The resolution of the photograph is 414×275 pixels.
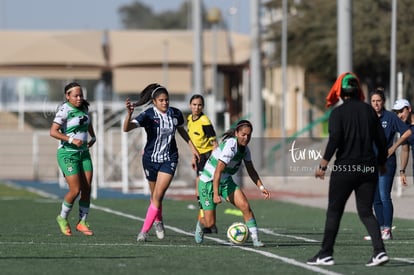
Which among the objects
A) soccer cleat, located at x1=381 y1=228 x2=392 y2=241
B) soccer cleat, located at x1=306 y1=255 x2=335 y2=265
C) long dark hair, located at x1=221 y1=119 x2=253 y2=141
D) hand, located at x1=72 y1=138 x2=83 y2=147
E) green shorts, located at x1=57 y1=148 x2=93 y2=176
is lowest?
soccer cleat, located at x1=381 y1=228 x2=392 y2=241

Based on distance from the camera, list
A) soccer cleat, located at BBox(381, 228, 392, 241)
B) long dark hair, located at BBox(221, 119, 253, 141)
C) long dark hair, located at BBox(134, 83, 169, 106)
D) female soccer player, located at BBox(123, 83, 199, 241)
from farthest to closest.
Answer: soccer cleat, located at BBox(381, 228, 392, 241)
long dark hair, located at BBox(134, 83, 169, 106)
female soccer player, located at BBox(123, 83, 199, 241)
long dark hair, located at BBox(221, 119, 253, 141)

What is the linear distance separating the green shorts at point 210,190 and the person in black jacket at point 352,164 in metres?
3.00

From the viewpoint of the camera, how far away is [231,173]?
55.5ft

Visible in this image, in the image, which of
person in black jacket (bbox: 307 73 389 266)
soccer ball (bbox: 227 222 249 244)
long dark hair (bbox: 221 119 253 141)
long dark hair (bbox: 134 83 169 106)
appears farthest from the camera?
long dark hair (bbox: 134 83 169 106)

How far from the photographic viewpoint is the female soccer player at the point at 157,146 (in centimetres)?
1730

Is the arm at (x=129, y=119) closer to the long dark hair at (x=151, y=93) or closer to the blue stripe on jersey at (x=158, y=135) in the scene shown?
the blue stripe on jersey at (x=158, y=135)

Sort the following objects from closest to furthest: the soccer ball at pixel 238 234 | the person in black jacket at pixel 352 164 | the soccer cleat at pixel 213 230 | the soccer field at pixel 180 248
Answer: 1. the soccer field at pixel 180 248
2. the person in black jacket at pixel 352 164
3. the soccer ball at pixel 238 234
4. the soccer cleat at pixel 213 230

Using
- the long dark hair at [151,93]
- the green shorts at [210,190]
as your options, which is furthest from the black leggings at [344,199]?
the long dark hair at [151,93]

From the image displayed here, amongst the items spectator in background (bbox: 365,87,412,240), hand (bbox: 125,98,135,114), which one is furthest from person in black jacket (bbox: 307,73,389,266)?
spectator in background (bbox: 365,87,412,240)

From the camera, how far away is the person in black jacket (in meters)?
13.8

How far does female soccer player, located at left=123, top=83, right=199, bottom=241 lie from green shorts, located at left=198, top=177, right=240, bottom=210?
45cm

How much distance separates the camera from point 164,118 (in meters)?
17.5

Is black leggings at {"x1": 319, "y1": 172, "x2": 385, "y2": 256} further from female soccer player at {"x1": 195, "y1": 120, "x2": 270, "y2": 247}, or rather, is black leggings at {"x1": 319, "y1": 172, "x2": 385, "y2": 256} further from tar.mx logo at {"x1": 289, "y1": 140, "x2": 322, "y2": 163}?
tar.mx logo at {"x1": 289, "y1": 140, "x2": 322, "y2": 163}

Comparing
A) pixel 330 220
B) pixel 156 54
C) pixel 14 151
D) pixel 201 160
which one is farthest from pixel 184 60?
pixel 330 220
